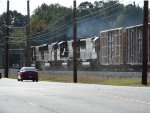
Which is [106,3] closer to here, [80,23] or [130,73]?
[80,23]

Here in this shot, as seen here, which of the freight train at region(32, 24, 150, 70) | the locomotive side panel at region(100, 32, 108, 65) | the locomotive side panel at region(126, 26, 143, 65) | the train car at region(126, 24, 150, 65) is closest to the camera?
the train car at region(126, 24, 150, 65)

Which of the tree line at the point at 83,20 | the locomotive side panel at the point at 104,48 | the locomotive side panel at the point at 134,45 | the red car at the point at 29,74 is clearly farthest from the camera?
the tree line at the point at 83,20

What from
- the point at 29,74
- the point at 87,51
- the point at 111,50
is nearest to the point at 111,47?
the point at 111,50

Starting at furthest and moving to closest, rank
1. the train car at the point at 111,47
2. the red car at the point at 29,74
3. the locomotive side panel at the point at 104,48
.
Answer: the locomotive side panel at the point at 104,48 → the train car at the point at 111,47 → the red car at the point at 29,74

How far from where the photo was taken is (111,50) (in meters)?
54.8

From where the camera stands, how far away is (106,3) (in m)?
172

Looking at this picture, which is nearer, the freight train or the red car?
the freight train

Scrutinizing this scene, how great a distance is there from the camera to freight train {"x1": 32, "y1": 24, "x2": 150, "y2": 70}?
49781 mm

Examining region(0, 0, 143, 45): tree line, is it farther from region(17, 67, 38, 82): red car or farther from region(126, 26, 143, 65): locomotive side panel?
region(126, 26, 143, 65): locomotive side panel

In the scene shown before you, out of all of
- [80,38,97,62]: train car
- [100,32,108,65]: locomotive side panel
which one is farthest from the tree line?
[100,32,108,65]: locomotive side panel

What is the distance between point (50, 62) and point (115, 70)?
2448 centimetres

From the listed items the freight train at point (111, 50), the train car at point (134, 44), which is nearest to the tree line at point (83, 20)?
the freight train at point (111, 50)

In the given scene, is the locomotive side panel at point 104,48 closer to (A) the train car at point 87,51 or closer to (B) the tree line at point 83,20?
(A) the train car at point 87,51

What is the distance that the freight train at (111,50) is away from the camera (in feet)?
163
